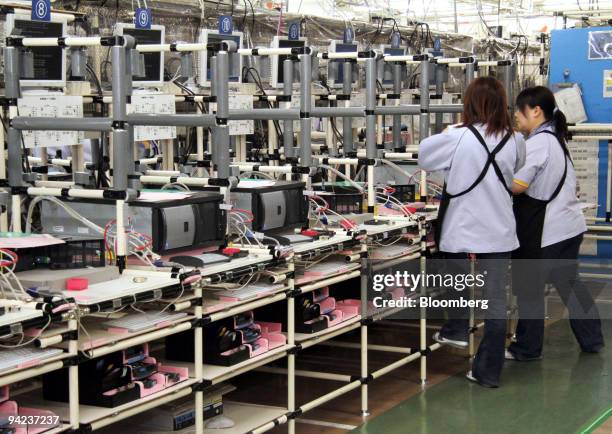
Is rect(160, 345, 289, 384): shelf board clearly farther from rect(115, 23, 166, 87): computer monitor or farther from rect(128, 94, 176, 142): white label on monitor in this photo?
rect(115, 23, 166, 87): computer monitor

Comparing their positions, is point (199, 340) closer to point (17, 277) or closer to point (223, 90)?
point (17, 277)

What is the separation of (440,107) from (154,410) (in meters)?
3.26

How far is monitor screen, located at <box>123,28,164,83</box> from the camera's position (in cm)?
538

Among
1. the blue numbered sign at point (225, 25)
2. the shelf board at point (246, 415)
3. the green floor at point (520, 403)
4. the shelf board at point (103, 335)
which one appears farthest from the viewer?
the blue numbered sign at point (225, 25)

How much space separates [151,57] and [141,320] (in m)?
2.45

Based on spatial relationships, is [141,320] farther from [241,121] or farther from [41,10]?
[241,121]

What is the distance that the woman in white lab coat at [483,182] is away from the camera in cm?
501

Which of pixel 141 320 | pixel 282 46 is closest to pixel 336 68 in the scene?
pixel 282 46

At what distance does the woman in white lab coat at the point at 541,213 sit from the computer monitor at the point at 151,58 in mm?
2150

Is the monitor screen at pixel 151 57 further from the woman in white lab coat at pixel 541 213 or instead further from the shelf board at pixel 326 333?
the woman in white lab coat at pixel 541 213

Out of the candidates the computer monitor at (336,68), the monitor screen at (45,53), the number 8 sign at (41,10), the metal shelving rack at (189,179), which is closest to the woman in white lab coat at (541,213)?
the metal shelving rack at (189,179)

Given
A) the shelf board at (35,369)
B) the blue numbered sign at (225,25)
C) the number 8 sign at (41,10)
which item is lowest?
the shelf board at (35,369)

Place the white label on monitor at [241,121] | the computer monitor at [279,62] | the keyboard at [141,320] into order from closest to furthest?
the keyboard at [141,320] < the white label on monitor at [241,121] < the computer monitor at [279,62]

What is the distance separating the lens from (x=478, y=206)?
5.03 meters
